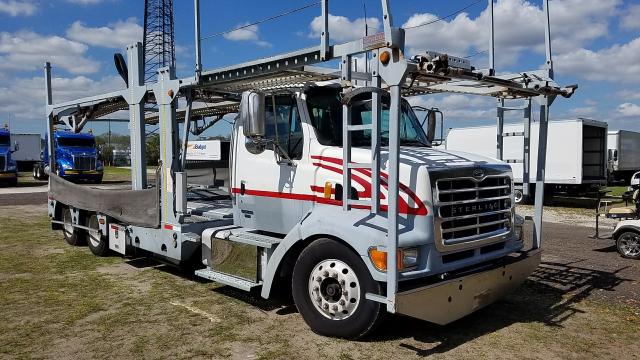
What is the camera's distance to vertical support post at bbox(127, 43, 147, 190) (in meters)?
7.90

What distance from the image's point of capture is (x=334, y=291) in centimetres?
493

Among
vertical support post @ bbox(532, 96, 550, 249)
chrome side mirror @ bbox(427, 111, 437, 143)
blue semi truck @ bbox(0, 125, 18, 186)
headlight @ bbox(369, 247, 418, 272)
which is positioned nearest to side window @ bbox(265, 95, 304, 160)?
headlight @ bbox(369, 247, 418, 272)

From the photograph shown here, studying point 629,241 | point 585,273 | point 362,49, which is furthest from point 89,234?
point 629,241

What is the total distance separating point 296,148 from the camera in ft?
18.6

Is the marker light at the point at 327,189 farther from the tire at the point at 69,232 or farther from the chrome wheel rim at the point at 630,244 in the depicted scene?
the chrome wheel rim at the point at 630,244

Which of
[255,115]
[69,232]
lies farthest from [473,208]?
[69,232]

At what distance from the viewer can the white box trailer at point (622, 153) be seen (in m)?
27.6

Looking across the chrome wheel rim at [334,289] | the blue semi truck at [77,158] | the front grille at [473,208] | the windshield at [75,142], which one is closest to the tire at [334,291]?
the chrome wheel rim at [334,289]

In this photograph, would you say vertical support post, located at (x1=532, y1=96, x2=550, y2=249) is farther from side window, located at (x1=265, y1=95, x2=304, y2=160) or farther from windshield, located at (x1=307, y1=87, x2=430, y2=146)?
side window, located at (x1=265, y1=95, x2=304, y2=160)

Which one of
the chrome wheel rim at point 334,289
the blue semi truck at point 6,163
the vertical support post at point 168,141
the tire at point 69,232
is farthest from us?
the blue semi truck at point 6,163

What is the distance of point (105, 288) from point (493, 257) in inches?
198

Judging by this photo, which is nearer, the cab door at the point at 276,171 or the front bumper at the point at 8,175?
the cab door at the point at 276,171

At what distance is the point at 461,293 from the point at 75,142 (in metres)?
27.7

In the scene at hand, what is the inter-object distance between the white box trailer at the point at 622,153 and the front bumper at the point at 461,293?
25297 mm
